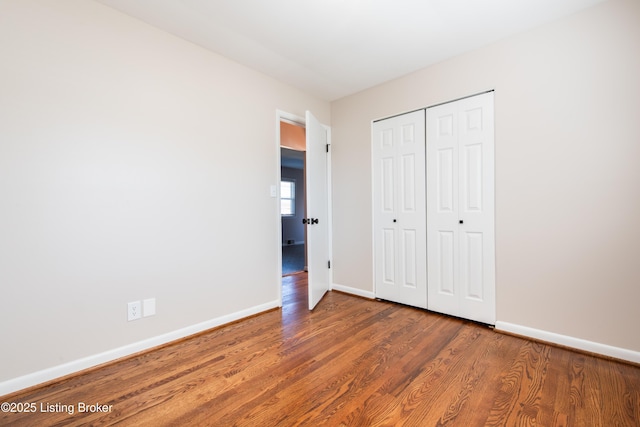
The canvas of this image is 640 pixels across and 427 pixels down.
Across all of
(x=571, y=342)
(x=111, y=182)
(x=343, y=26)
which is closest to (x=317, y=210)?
(x=343, y=26)

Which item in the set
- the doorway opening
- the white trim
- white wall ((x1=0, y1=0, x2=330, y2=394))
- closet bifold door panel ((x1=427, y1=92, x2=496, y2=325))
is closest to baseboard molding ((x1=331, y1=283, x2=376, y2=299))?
the white trim

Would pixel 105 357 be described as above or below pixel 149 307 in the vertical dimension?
below

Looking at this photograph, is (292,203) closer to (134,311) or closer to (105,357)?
(134,311)

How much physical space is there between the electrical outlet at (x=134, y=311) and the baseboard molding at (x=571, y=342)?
2862mm

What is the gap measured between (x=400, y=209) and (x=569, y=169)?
1396 millimetres

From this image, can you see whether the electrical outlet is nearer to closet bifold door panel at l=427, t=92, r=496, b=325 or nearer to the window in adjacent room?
closet bifold door panel at l=427, t=92, r=496, b=325

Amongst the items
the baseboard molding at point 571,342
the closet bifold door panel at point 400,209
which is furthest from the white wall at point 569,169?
the closet bifold door panel at point 400,209

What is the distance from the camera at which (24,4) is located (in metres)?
1.64

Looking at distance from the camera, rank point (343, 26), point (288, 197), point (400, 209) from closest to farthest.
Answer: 1. point (343, 26)
2. point (400, 209)
3. point (288, 197)

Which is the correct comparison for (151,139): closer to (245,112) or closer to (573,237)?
(245,112)

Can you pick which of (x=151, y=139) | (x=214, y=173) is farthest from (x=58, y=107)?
(x=214, y=173)

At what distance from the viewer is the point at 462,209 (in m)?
2.56

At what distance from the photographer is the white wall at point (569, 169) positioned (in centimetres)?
185

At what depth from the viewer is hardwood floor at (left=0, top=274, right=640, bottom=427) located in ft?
4.54
